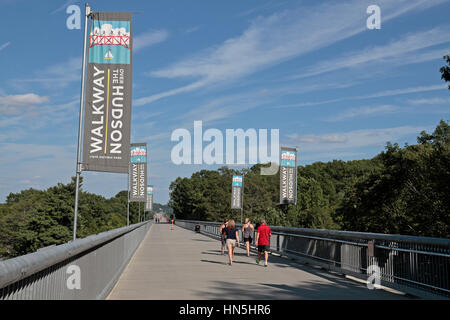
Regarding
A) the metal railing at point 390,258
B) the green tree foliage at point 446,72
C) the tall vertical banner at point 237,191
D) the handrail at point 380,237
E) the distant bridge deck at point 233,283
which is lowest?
the distant bridge deck at point 233,283

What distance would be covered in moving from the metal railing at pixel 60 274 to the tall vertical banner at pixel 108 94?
355cm

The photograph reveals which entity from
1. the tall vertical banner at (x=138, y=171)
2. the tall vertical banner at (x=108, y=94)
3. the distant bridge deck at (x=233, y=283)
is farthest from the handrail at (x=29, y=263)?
the tall vertical banner at (x=138, y=171)

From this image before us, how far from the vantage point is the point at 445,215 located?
40.2 m

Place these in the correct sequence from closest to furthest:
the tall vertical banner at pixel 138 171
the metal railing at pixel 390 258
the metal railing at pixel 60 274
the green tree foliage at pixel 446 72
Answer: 1. the metal railing at pixel 60 274
2. the metal railing at pixel 390 258
3. the green tree foliage at pixel 446 72
4. the tall vertical banner at pixel 138 171

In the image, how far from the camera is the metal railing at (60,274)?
367 centimetres

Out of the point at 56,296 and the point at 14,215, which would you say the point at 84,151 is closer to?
the point at 56,296

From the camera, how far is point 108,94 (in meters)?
13.4

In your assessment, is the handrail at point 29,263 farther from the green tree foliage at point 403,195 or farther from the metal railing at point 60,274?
the green tree foliage at point 403,195

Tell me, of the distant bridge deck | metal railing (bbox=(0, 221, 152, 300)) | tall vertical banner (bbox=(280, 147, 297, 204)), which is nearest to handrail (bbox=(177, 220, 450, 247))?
the distant bridge deck

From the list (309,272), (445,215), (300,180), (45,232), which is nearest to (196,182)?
(300,180)

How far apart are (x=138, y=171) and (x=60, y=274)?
113 ft

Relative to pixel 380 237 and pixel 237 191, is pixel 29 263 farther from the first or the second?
pixel 237 191

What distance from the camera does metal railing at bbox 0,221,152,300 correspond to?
3.67 m
